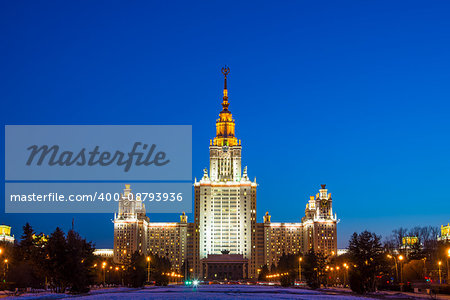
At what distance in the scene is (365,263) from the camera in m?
83.2

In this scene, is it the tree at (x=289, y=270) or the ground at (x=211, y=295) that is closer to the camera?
the ground at (x=211, y=295)

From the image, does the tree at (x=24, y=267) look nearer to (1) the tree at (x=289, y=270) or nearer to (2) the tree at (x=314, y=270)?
(2) the tree at (x=314, y=270)

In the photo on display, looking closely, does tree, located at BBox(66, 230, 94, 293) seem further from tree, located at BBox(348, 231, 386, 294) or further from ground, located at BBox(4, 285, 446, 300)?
tree, located at BBox(348, 231, 386, 294)

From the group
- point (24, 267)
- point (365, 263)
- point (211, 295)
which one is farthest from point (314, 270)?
point (24, 267)

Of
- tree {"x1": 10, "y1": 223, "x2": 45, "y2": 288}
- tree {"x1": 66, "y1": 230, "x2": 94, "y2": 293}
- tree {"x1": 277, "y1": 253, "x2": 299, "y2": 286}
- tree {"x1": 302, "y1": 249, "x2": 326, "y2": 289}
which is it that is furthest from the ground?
tree {"x1": 277, "y1": 253, "x2": 299, "y2": 286}

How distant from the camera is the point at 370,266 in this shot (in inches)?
3258

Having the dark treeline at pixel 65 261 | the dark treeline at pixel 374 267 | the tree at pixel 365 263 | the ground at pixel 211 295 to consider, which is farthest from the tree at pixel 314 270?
the dark treeline at pixel 65 261

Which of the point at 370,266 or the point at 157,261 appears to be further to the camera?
the point at 157,261

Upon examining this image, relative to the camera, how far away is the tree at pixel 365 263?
8262cm

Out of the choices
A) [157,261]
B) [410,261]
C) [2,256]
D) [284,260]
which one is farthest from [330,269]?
[2,256]

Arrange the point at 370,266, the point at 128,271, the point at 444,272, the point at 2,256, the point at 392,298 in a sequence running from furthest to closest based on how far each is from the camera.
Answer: the point at 444,272, the point at 128,271, the point at 2,256, the point at 370,266, the point at 392,298

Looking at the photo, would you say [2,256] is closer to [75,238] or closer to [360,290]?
[75,238]

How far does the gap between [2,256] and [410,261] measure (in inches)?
3386

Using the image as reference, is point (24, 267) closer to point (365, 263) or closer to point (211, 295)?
point (211, 295)
